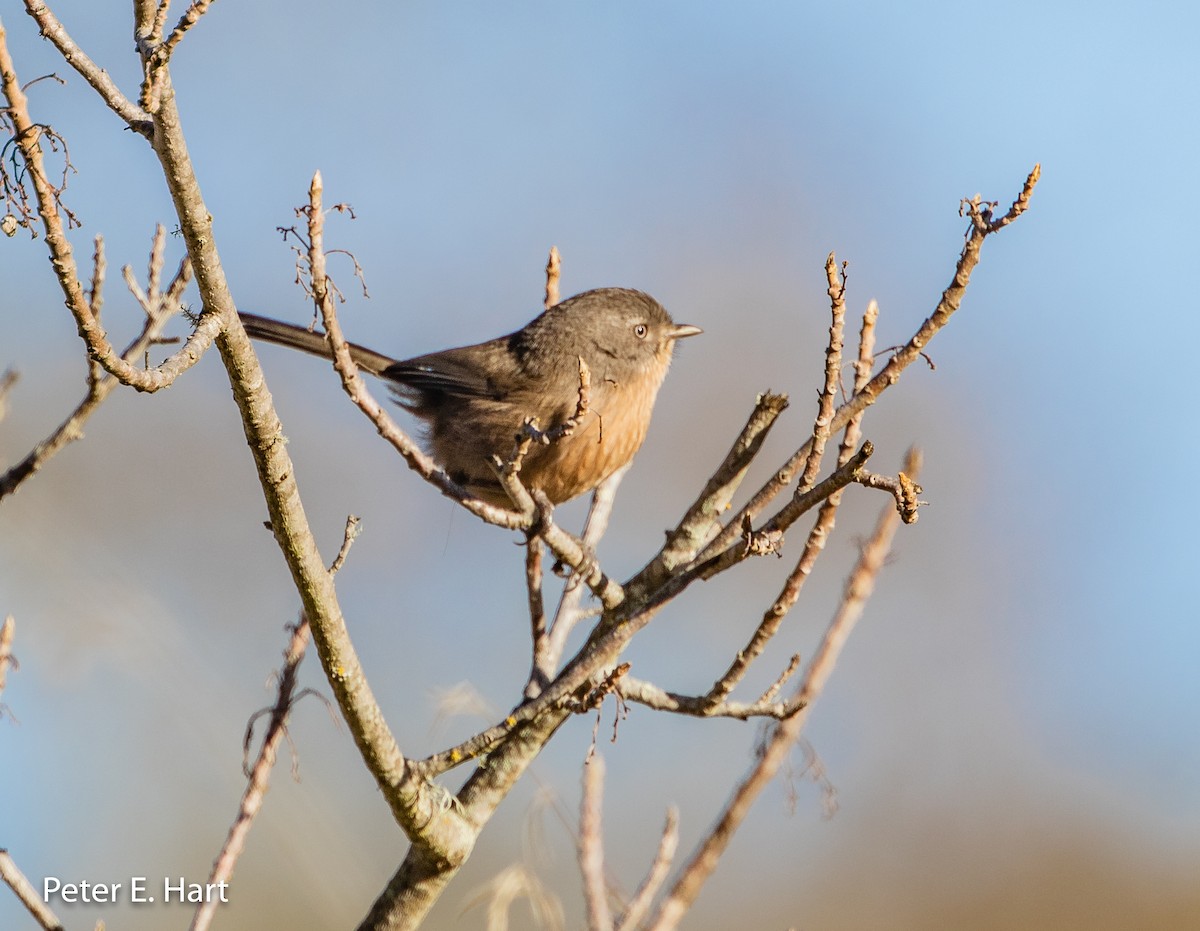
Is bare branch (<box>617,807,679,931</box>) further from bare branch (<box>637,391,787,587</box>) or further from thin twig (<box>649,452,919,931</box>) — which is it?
bare branch (<box>637,391,787,587</box>)

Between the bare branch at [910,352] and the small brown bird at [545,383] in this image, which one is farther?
the small brown bird at [545,383]

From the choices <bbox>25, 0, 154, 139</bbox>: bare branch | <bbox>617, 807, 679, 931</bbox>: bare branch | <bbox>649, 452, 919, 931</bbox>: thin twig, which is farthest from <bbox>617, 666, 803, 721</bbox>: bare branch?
<bbox>25, 0, 154, 139</bbox>: bare branch

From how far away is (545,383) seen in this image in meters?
5.49

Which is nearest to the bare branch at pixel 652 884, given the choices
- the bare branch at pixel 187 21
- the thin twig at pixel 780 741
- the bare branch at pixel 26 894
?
the thin twig at pixel 780 741

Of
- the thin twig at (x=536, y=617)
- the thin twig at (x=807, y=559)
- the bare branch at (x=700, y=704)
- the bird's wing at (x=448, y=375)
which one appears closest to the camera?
the thin twig at (x=807, y=559)

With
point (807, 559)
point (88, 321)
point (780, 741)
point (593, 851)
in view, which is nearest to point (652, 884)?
point (593, 851)

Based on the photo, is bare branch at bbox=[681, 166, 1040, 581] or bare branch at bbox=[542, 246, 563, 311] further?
bare branch at bbox=[542, 246, 563, 311]

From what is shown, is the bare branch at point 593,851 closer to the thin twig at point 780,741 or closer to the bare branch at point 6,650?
the thin twig at point 780,741

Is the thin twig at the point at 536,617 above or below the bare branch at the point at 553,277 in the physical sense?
below

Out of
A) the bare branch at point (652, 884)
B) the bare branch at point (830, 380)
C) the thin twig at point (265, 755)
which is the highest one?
the bare branch at point (830, 380)

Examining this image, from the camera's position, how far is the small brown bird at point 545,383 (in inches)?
197

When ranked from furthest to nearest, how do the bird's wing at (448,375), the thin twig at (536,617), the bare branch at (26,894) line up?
the bird's wing at (448,375) → the thin twig at (536,617) → the bare branch at (26,894)

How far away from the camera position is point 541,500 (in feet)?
11.9

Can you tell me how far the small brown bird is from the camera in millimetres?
5012
